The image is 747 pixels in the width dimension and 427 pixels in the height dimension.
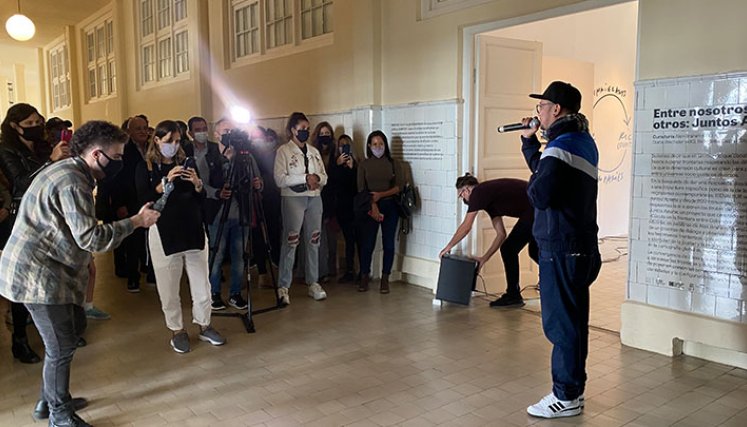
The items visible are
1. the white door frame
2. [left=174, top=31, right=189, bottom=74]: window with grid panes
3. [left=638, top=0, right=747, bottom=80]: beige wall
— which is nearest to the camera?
[left=638, top=0, right=747, bottom=80]: beige wall

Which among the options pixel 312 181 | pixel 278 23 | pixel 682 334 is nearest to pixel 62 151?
pixel 312 181

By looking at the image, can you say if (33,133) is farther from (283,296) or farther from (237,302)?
(283,296)

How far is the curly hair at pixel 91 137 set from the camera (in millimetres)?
2877

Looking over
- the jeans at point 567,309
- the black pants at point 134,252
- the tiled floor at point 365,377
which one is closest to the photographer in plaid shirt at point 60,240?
the tiled floor at point 365,377

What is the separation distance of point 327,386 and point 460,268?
6.48 ft

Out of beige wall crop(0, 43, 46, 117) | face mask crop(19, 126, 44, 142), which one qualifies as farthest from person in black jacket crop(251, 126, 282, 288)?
beige wall crop(0, 43, 46, 117)

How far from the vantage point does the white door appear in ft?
17.9

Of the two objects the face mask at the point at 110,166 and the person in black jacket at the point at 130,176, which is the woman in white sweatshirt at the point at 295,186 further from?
the face mask at the point at 110,166

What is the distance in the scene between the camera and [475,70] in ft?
17.7

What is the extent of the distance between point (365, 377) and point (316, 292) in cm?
191

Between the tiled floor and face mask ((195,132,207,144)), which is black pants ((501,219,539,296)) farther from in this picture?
face mask ((195,132,207,144))

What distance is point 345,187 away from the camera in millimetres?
5992

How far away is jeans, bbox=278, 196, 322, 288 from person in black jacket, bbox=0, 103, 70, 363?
199 cm

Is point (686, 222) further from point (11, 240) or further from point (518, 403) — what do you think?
point (11, 240)
